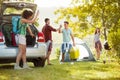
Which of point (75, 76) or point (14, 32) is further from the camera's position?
point (14, 32)

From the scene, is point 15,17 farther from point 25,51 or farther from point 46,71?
point 46,71

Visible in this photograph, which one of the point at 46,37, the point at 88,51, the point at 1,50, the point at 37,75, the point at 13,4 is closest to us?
the point at 37,75

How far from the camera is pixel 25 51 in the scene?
12.9 m

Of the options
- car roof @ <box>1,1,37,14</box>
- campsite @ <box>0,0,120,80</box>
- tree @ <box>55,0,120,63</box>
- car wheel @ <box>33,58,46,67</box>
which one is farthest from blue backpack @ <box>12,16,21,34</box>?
tree @ <box>55,0,120,63</box>

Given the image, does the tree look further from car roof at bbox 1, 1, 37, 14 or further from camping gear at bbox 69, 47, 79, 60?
car roof at bbox 1, 1, 37, 14

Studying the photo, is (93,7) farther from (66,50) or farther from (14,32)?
(14,32)

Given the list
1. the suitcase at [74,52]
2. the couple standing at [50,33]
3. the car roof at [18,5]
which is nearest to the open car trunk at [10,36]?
the car roof at [18,5]

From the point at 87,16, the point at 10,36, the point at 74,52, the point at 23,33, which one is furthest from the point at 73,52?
the point at 87,16

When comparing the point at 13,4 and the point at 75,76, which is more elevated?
the point at 13,4

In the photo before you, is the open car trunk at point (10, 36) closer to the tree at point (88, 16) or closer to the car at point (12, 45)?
the car at point (12, 45)

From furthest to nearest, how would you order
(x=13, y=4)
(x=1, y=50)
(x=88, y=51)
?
1. (x=88, y=51)
2. (x=13, y=4)
3. (x=1, y=50)

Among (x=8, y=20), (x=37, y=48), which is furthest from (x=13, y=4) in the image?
(x=37, y=48)

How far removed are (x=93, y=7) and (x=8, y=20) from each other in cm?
2063

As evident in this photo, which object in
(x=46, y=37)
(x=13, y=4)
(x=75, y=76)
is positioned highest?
(x=13, y=4)
